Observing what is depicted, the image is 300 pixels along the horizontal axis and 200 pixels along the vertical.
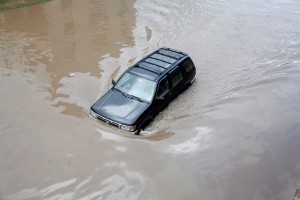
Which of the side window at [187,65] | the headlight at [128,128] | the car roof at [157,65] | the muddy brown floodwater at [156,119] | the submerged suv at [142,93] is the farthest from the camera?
the side window at [187,65]

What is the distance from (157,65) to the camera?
10.7 metres

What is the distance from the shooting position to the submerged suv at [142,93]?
9.38m

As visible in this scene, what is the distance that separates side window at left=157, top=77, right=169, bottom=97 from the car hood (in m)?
0.65

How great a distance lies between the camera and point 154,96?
986 centimetres

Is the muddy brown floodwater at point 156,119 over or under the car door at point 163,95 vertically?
under

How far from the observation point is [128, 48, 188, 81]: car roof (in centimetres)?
1033

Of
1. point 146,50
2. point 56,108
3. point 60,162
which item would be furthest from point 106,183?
point 146,50

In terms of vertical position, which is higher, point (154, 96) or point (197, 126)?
point (154, 96)

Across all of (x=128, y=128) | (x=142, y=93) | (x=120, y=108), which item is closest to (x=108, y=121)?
(x=120, y=108)

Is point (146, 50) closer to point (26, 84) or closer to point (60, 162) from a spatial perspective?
point (26, 84)

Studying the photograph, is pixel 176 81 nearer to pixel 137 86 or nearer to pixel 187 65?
pixel 187 65

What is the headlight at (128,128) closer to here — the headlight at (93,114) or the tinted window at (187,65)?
the headlight at (93,114)

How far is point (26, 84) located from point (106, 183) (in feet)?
18.5

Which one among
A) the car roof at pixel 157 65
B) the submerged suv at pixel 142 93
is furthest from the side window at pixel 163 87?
the car roof at pixel 157 65
